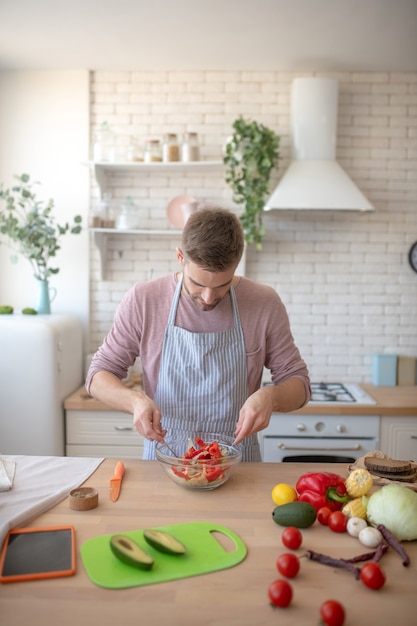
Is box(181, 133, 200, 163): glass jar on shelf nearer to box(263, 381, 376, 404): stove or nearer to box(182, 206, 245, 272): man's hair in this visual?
box(263, 381, 376, 404): stove

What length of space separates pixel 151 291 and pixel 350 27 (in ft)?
6.42

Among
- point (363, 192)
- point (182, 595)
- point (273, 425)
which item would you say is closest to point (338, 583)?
point (182, 595)

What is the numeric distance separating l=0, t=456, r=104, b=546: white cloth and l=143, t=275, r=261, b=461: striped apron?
0.35 metres

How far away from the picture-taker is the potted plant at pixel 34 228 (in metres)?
3.64

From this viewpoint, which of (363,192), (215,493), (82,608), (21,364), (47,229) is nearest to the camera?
(82,608)

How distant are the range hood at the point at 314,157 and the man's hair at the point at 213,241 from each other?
1.78m

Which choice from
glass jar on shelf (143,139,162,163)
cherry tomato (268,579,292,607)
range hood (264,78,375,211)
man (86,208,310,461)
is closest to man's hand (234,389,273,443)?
man (86,208,310,461)

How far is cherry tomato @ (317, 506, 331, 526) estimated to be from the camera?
1538 mm

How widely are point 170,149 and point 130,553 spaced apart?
113 inches

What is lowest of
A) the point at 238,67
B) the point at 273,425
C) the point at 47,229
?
the point at 273,425

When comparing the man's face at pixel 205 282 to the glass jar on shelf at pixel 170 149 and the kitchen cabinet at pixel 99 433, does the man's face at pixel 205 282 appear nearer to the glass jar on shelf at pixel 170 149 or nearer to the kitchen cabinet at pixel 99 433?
the kitchen cabinet at pixel 99 433

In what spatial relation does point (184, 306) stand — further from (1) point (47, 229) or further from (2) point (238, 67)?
(2) point (238, 67)

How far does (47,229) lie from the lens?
3635mm

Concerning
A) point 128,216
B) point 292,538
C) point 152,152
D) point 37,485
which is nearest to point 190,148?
point 152,152
